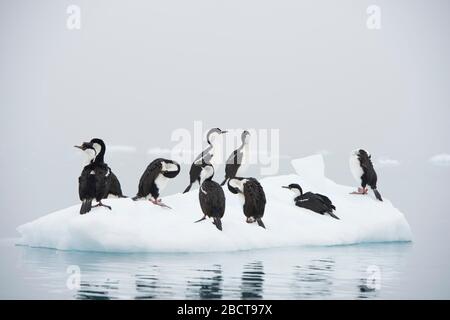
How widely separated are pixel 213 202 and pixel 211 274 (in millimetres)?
2841

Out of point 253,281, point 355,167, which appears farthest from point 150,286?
point 355,167

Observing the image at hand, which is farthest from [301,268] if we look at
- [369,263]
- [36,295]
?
[36,295]

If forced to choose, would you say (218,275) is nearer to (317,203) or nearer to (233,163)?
(317,203)

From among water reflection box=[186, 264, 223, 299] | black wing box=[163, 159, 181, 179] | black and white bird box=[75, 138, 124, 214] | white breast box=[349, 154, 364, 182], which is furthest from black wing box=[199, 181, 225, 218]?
white breast box=[349, 154, 364, 182]

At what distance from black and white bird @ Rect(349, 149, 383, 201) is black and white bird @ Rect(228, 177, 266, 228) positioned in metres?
3.56

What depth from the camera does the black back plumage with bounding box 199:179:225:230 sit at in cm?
1314

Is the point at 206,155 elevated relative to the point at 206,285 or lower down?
elevated

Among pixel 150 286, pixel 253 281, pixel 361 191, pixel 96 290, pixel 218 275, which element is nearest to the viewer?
pixel 96 290

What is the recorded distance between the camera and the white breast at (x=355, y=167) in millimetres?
16781

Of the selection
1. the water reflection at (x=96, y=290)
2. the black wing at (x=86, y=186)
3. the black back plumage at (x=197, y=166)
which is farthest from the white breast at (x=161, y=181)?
the water reflection at (x=96, y=290)

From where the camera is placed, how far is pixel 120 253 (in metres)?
12.8

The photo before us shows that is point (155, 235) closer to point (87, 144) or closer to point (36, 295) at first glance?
point (87, 144)

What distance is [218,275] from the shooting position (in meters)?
10.4

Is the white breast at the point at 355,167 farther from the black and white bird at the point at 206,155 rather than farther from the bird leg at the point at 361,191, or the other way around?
the black and white bird at the point at 206,155
